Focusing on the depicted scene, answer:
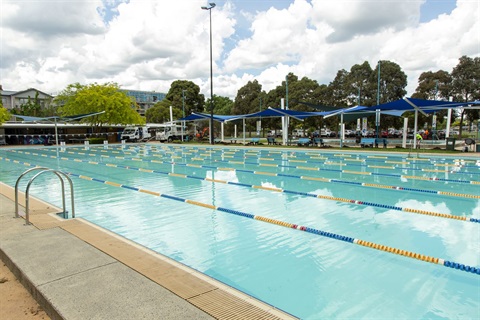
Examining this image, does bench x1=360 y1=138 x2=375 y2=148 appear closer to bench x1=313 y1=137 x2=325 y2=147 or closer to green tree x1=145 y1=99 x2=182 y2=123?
bench x1=313 y1=137 x2=325 y2=147

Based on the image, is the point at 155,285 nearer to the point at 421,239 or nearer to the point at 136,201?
the point at 421,239

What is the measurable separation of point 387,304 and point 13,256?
4.26m

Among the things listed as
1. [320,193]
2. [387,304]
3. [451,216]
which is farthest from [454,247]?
[320,193]

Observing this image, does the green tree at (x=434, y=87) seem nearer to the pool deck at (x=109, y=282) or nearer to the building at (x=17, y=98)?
the pool deck at (x=109, y=282)

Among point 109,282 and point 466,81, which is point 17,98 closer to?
point 466,81

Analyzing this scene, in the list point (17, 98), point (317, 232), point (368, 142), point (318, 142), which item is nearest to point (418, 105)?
point (368, 142)

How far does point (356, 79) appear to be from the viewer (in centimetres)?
3588

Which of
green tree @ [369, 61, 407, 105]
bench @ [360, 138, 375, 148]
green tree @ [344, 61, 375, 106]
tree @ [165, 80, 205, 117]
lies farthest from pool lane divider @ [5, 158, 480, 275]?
tree @ [165, 80, 205, 117]

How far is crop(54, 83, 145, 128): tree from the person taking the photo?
33.2 metres

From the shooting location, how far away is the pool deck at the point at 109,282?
2711 mm

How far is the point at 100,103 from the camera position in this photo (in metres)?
32.8

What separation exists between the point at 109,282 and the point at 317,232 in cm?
354

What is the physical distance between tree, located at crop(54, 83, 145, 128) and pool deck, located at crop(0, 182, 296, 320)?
3088 centimetres

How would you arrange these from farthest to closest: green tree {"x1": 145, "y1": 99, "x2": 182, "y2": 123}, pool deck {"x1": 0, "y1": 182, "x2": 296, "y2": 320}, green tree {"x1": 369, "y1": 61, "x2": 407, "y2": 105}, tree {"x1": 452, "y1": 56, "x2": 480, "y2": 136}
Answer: green tree {"x1": 145, "y1": 99, "x2": 182, "y2": 123}
green tree {"x1": 369, "y1": 61, "x2": 407, "y2": 105}
tree {"x1": 452, "y1": 56, "x2": 480, "y2": 136}
pool deck {"x1": 0, "y1": 182, "x2": 296, "y2": 320}
